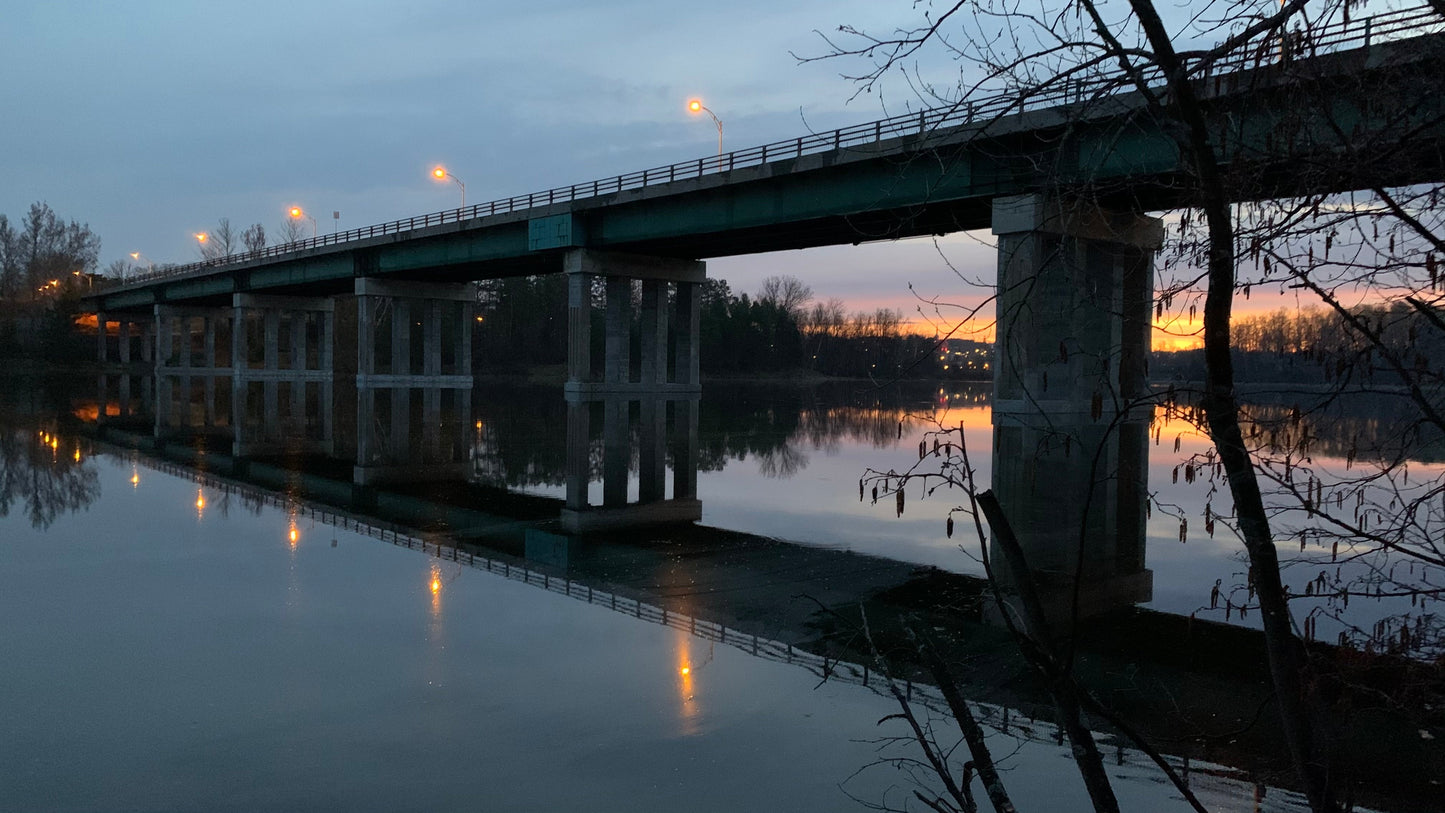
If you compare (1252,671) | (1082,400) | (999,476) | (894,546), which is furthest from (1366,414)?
(1252,671)

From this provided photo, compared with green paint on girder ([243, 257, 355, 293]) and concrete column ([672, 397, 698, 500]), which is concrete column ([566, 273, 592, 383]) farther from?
green paint on girder ([243, 257, 355, 293])

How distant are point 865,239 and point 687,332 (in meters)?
64.7

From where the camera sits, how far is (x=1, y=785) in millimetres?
6555

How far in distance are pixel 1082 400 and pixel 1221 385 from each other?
40264 mm

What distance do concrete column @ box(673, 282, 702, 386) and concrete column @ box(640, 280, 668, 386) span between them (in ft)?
4.88

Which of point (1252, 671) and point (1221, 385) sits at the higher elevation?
point (1221, 385)

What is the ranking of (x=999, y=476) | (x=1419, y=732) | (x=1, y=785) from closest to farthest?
(x=1, y=785)
(x=1419, y=732)
(x=999, y=476)

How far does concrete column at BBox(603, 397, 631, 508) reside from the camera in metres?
21.5

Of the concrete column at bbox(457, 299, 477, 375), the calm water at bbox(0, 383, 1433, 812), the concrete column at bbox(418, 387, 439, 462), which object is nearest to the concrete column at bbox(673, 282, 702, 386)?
the concrete column at bbox(418, 387, 439, 462)

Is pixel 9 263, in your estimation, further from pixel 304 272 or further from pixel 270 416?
pixel 270 416

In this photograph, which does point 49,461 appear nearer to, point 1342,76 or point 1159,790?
point 1159,790

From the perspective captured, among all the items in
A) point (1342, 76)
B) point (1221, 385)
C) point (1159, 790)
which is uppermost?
point (1342, 76)

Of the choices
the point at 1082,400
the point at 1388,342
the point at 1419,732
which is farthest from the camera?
the point at 1082,400

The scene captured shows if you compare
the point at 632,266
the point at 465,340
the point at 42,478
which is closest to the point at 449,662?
the point at 42,478
